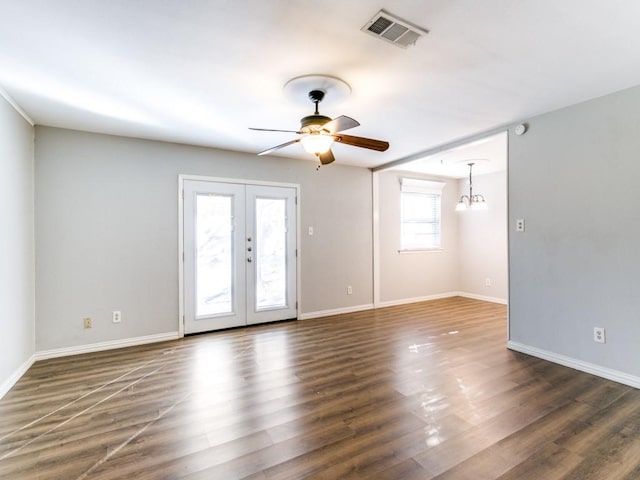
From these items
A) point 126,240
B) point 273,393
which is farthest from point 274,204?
point 273,393

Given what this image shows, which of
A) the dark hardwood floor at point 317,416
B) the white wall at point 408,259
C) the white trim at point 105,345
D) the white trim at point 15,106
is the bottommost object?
the dark hardwood floor at point 317,416

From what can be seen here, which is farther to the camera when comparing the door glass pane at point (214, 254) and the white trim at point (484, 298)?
the white trim at point (484, 298)

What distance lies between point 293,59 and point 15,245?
292 cm

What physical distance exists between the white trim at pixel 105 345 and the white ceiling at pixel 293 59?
2384mm

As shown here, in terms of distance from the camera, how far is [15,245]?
2.81 metres

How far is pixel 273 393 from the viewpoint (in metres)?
2.50

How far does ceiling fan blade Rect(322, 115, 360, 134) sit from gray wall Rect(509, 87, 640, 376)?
2.17 metres

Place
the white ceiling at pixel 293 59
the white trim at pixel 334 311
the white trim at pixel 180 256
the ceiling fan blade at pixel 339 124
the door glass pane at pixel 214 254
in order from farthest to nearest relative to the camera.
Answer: the white trim at pixel 334 311 → the door glass pane at pixel 214 254 → the white trim at pixel 180 256 → the ceiling fan blade at pixel 339 124 → the white ceiling at pixel 293 59

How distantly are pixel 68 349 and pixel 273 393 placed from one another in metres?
2.49

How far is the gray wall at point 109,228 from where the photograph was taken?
10.9 ft

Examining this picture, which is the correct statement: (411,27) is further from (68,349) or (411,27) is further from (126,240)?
(68,349)

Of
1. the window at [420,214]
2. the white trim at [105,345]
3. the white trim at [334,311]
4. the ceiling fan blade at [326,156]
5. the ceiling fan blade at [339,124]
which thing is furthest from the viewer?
the window at [420,214]

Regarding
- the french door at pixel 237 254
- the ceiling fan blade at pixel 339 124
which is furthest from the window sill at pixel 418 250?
the ceiling fan blade at pixel 339 124

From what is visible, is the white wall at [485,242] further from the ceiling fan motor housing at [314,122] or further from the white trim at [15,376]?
the white trim at [15,376]
